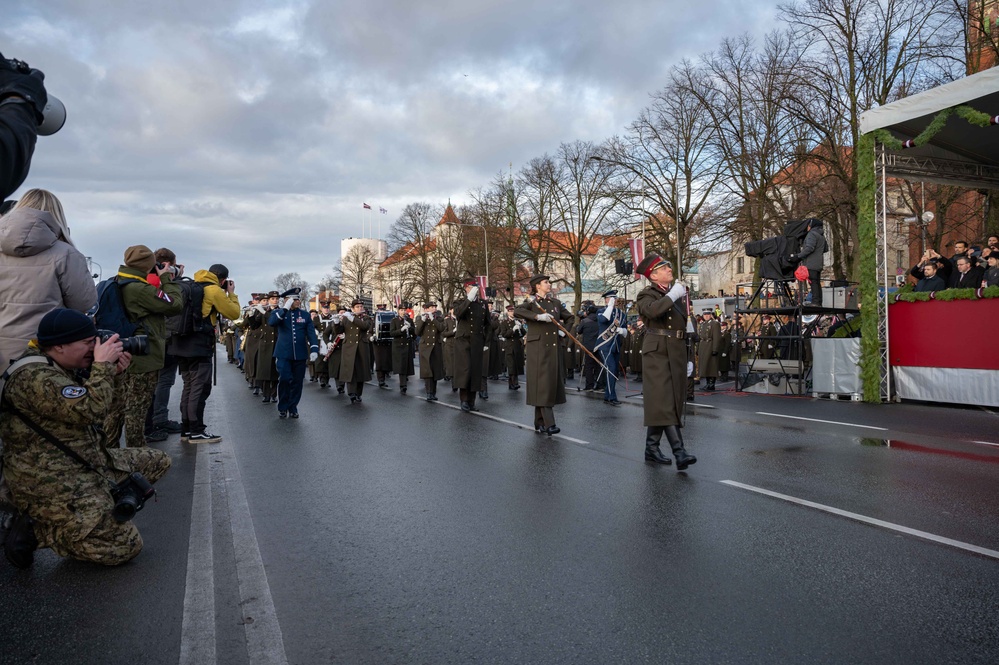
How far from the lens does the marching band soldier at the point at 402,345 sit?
58.1 feet

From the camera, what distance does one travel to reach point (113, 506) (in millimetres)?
4426

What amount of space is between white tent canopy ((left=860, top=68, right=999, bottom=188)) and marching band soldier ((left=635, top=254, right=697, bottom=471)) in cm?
774

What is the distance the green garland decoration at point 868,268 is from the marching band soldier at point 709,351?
4389 mm

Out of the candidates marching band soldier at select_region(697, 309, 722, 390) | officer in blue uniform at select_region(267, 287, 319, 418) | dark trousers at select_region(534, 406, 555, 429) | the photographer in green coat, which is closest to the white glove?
dark trousers at select_region(534, 406, 555, 429)

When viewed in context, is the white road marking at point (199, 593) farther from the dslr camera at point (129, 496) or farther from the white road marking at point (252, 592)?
the dslr camera at point (129, 496)

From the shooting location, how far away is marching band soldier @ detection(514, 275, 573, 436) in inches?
387

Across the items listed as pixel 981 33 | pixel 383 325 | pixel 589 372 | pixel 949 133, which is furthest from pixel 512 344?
pixel 981 33

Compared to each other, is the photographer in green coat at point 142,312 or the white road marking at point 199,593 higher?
the photographer in green coat at point 142,312

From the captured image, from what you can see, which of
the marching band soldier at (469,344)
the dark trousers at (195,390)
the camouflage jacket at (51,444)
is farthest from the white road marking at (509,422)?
the camouflage jacket at (51,444)

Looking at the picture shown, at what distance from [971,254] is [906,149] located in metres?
2.18

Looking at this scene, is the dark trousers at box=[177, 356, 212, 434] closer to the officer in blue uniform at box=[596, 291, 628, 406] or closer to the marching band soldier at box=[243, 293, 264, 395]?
the marching band soldier at box=[243, 293, 264, 395]

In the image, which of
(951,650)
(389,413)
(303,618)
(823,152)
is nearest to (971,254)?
(389,413)

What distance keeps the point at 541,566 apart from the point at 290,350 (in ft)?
27.9

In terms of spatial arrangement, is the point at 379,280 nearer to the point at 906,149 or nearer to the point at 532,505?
the point at 906,149
